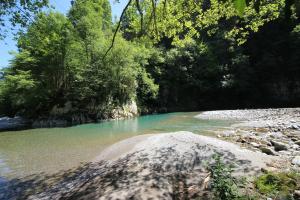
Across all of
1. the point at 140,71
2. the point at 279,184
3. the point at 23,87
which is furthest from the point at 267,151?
the point at 140,71

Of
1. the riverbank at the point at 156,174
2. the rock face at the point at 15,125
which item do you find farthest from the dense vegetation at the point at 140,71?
the riverbank at the point at 156,174

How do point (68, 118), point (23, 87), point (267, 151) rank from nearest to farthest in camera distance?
point (267, 151) < point (23, 87) < point (68, 118)

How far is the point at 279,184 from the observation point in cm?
463

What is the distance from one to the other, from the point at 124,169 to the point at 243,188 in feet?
10.7

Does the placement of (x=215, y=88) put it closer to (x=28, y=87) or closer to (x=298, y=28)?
(x=298, y=28)

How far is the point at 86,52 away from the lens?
89.2 feet

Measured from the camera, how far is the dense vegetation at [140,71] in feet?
85.2

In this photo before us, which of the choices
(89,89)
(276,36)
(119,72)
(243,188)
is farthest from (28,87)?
(276,36)

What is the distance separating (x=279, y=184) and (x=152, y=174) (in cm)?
276

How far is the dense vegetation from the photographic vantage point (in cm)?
2597

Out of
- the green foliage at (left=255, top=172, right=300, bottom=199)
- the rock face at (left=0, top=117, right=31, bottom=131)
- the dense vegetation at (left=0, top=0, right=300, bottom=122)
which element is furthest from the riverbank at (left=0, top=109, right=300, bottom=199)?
the rock face at (left=0, top=117, right=31, bottom=131)

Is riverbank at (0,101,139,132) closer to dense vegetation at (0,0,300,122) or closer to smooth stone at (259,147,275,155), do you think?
dense vegetation at (0,0,300,122)

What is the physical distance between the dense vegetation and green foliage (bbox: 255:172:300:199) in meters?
14.7

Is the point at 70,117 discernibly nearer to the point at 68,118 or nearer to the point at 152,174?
the point at 68,118
